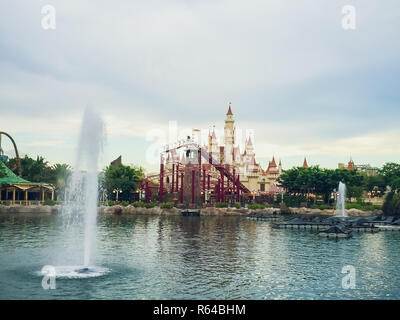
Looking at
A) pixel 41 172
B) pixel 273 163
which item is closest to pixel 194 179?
pixel 41 172

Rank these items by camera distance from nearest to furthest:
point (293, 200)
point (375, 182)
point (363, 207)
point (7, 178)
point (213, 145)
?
point (363, 207)
point (7, 178)
point (293, 200)
point (375, 182)
point (213, 145)

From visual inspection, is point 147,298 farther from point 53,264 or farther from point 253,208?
point 253,208

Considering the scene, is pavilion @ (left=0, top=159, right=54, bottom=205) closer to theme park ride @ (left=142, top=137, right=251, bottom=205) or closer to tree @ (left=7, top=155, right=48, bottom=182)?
tree @ (left=7, top=155, right=48, bottom=182)

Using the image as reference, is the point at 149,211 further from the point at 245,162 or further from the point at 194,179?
the point at 245,162

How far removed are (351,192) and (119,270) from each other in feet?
279

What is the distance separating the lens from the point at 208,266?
2739 cm

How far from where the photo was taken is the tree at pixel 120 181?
102812 millimetres

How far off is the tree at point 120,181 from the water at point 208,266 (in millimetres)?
57514

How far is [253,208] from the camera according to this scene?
286ft

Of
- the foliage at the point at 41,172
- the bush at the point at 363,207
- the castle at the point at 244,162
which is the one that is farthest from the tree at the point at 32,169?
the bush at the point at 363,207

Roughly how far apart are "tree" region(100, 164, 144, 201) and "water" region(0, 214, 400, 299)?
57.5 m

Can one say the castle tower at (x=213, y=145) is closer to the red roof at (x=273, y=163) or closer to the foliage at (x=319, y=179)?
the red roof at (x=273, y=163)

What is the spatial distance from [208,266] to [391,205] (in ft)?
199
